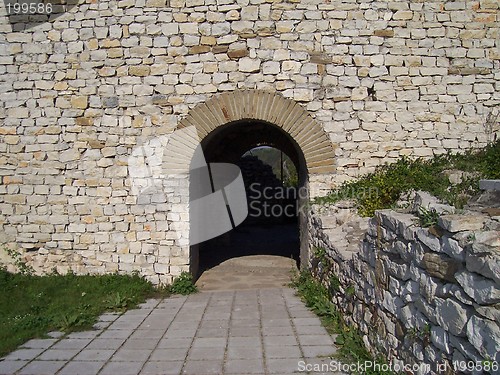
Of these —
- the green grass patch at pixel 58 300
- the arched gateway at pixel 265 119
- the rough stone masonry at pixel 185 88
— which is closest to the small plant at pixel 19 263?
the green grass patch at pixel 58 300

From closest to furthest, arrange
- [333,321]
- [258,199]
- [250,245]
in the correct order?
[333,321] → [250,245] → [258,199]

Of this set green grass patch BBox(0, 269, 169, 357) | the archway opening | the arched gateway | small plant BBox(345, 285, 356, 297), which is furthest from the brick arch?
green grass patch BBox(0, 269, 169, 357)

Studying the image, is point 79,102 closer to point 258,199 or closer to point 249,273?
point 249,273

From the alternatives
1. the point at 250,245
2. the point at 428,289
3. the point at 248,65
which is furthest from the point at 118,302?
the point at 250,245

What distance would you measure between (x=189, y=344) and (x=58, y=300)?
229 cm

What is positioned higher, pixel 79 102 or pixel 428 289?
pixel 79 102

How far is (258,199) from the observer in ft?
48.6

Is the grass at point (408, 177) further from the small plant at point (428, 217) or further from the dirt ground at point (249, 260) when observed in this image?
the small plant at point (428, 217)

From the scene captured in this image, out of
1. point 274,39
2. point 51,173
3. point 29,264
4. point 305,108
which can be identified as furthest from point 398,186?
point 29,264

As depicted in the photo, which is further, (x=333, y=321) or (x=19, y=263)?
(x=19, y=263)

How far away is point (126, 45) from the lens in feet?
19.4

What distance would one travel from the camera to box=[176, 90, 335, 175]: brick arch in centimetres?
584

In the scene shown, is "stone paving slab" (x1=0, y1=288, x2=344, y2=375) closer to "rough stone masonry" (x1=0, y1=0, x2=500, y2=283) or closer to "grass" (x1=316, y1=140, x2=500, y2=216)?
"rough stone masonry" (x1=0, y1=0, x2=500, y2=283)

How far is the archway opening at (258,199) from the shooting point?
7379 mm
